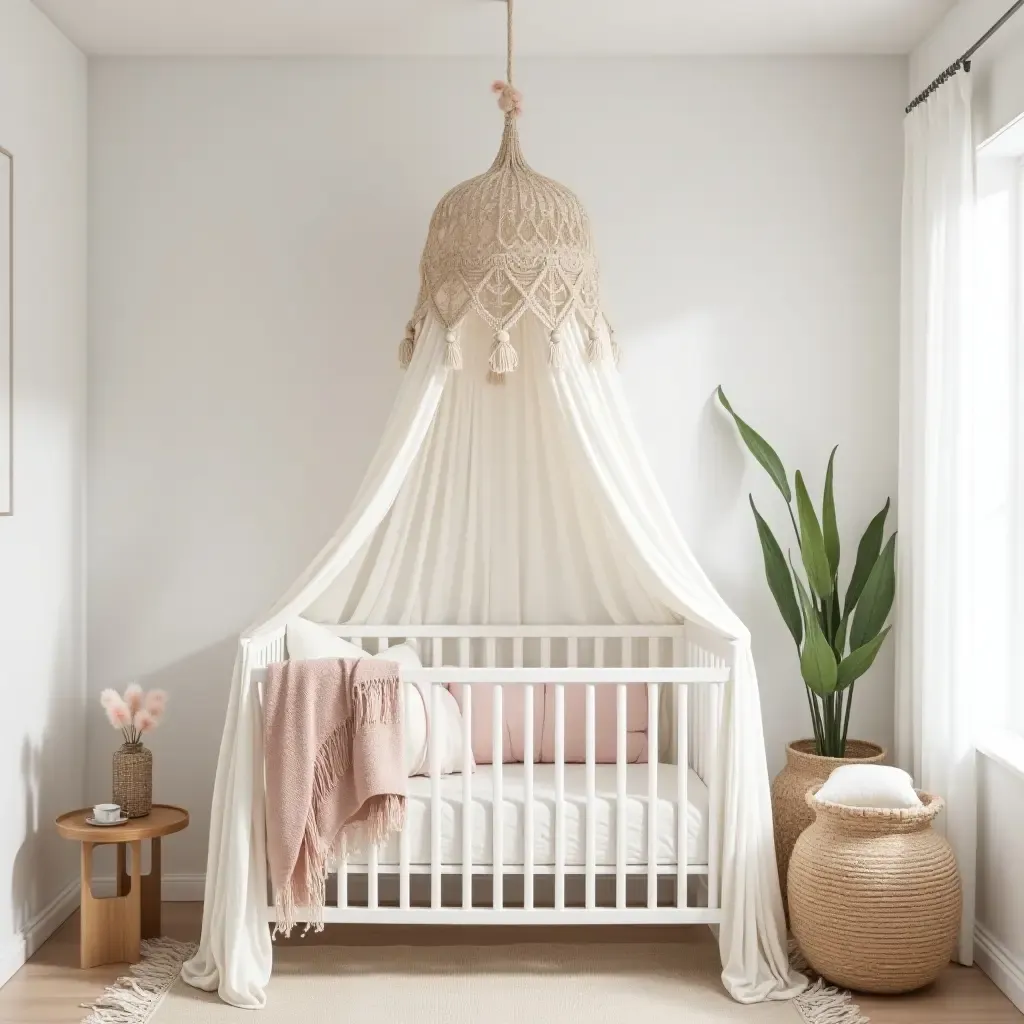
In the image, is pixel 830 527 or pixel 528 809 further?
pixel 830 527

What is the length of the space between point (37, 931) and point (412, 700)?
1.33 metres

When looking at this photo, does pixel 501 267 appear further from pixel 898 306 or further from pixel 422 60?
pixel 898 306

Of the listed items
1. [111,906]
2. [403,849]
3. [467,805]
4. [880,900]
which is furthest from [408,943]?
[880,900]

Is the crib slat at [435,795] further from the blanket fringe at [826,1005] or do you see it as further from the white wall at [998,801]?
the white wall at [998,801]

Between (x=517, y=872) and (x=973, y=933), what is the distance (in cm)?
135

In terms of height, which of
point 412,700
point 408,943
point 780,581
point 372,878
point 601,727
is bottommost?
point 408,943

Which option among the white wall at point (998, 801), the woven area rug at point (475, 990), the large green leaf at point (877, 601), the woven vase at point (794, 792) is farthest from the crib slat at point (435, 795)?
the white wall at point (998, 801)

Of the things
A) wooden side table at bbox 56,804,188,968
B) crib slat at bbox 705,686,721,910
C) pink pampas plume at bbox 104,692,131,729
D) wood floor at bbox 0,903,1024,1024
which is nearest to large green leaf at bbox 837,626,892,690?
crib slat at bbox 705,686,721,910

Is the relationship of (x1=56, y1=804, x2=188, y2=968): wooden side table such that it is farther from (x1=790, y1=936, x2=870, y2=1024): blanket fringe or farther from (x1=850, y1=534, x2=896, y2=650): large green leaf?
(x1=850, y1=534, x2=896, y2=650): large green leaf

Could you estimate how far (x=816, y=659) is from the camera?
11.4 feet

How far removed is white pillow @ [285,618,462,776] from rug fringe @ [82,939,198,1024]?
86 centimetres

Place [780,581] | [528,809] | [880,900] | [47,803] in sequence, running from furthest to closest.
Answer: [780,581] < [47,803] < [528,809] < [880,900]

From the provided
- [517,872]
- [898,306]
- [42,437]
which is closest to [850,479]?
[898,306]

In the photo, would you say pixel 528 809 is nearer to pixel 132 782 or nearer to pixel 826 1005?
pixel 826 1005
